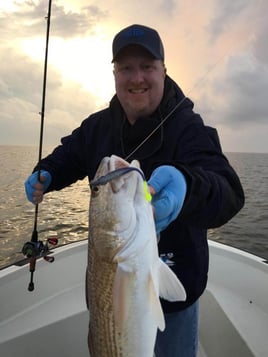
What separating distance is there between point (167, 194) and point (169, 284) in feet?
1.54

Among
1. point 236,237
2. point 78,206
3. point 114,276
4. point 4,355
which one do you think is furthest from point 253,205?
point 114,276

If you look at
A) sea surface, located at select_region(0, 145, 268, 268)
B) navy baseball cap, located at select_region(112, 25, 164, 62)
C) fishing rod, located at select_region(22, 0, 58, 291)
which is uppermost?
navy baseball cap, located at select_region(112, 25, 164, 62)

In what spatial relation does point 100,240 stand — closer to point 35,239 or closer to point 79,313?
point 35,239

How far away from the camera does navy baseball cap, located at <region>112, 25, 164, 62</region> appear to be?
252 centimetres

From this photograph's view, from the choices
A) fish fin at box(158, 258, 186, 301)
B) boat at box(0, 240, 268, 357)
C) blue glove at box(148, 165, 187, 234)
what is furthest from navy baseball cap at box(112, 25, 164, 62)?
boat at box(0, 240, 268, 357)

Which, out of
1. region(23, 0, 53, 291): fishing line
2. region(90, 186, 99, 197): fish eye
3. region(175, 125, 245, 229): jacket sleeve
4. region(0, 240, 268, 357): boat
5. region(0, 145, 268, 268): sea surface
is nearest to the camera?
region(90, 186, 99, 197): fish eye

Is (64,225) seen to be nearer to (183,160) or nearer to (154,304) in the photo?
(183,160)

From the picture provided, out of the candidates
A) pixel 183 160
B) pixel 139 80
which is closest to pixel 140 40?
pixel 139 80

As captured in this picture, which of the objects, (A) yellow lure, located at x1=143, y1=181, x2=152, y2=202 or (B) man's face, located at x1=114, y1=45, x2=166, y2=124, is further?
(B) man's face, located at x1=114, y1=45, x2=166, y2=124

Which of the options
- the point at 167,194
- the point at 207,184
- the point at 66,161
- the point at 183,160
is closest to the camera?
the point at 167,194

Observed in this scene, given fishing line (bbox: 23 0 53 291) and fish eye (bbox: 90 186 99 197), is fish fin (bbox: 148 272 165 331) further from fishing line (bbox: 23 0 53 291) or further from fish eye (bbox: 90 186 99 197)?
fishing line (bbox: 23 0 53 291)

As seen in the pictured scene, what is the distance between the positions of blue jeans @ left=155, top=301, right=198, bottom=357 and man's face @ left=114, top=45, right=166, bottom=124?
1564 millimetres

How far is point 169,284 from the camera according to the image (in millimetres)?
1719

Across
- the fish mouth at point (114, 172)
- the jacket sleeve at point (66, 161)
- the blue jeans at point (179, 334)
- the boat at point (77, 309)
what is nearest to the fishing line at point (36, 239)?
the jacket sleeve at point (66, 161)
